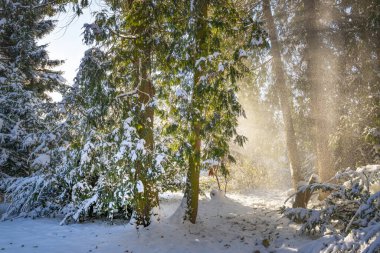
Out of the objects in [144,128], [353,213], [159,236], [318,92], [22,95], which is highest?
[22,95]

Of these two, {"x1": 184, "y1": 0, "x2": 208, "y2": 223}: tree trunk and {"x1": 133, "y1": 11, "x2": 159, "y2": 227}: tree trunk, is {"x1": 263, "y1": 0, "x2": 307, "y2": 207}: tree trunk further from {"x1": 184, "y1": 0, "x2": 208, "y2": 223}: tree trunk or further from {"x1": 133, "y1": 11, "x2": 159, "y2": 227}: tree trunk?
{"x1": 133, "y1": 11, "x2": 159, "y2": 227}: tree trunk

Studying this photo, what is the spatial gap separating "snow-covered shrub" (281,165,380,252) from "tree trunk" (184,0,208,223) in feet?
7.62

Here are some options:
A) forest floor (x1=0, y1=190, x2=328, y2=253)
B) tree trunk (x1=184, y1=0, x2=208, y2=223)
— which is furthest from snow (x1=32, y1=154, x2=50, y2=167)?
tree trunk (x1=184, y1=0, x2=208, y2=223)

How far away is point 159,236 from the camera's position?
262 inches

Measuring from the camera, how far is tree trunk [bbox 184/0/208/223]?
20.0 feet

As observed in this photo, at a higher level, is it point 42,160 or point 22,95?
point 22,95

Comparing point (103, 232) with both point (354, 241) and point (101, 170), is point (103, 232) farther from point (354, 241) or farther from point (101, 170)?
point (354, 241)

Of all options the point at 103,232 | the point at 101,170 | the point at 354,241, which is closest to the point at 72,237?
the point at 103,232

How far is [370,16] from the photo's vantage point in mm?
8195

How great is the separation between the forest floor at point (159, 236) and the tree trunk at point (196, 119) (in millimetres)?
578

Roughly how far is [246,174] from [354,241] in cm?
1185

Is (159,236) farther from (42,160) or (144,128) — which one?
(42,160)

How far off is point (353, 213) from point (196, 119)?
360 centimetres

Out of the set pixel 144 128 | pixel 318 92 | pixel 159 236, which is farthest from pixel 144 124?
pixel 318 92
